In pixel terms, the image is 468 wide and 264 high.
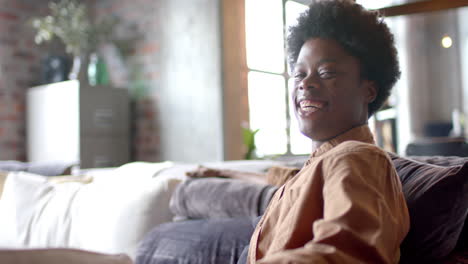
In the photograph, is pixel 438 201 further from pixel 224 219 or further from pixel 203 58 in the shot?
pixel 203 58

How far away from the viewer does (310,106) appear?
0.95 meters

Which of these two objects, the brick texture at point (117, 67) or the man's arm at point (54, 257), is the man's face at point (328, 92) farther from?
the brick texture at point (117, 67)

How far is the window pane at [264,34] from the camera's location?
4555mm

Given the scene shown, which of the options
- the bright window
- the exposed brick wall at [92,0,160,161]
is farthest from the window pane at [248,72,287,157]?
the exposed brick wall at [92,0,160,161]

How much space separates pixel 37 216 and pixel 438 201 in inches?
66.3

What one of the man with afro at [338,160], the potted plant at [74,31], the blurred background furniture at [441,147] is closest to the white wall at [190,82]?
the potted plant at [74,31]

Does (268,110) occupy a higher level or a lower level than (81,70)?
lower

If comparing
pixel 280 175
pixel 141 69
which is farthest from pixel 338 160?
pixel 141 69

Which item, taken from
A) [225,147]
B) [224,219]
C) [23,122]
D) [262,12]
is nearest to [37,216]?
[224,219]

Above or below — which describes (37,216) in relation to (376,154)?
below

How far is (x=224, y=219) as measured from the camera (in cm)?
133

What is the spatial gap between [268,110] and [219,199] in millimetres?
3402

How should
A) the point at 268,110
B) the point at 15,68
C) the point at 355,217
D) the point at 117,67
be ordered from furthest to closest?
1. the point at 268,110
2. the point at 117,67
3. the point at 15,68
4. the point at 355,217

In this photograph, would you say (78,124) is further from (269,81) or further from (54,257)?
(54,257)
